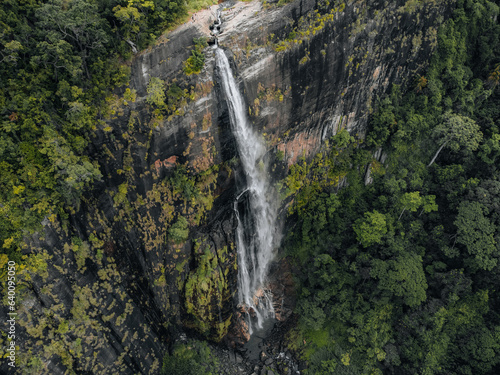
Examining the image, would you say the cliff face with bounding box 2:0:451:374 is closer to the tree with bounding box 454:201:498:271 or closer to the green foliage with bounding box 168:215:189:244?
the green foliage with bounding box 168:215:189:244

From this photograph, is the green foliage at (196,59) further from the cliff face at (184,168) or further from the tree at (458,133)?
the tree at (458,133)

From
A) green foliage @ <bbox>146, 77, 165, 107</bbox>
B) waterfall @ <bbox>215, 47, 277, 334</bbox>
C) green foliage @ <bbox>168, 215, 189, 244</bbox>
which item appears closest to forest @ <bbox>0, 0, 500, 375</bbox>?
green foliage @ <bbox>146, 77, 165, 107</bbox>

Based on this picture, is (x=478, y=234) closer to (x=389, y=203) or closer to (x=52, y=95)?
(x=389, y=203)

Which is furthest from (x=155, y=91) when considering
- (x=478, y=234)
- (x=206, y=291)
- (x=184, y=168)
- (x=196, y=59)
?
(x=478, y=234)

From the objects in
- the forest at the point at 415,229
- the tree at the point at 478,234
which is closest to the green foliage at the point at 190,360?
the forest at the point at 415,229

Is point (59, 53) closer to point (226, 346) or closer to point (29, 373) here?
point (29, 373)

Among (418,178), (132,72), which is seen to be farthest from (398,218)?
(132,72)
